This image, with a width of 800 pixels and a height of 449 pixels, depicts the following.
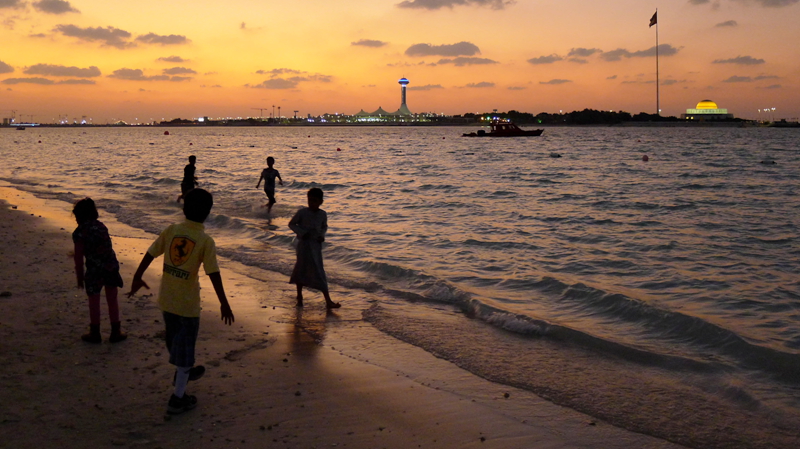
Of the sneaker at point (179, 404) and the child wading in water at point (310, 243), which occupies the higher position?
the child wading in water at point (310, 243)

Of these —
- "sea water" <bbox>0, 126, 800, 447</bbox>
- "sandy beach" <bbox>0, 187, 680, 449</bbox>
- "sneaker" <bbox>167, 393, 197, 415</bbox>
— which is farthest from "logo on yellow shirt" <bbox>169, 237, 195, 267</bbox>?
"sea water" <bbox>0, 126, 800, 447</bbox>

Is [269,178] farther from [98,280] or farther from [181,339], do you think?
[181,339]

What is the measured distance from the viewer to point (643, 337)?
747 centimetres

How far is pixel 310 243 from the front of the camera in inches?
318

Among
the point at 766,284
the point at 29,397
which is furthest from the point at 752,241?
the point at 29,397

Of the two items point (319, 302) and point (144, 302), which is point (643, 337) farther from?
point (144, 302)

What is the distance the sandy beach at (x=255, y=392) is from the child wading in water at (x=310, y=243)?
0.54 metres

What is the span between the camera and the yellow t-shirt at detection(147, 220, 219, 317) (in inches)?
178

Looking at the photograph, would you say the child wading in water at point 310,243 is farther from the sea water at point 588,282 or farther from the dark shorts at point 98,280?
the dark shorts at point 98,280

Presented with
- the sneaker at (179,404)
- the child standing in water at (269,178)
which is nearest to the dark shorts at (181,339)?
the sneaker at (179,404)

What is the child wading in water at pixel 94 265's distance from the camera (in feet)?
19.4

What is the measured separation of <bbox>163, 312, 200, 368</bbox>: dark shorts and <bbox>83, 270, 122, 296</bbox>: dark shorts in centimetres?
178

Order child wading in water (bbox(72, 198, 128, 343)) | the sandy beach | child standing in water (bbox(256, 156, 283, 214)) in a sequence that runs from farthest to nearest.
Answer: child standing in water (bbox(256, 156, 283, 214)) < child wading in water (bbox(72, 198, 128, 343)) < the sandy beach

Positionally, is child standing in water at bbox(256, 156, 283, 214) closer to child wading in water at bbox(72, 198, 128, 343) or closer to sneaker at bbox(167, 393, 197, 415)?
child wading in water at bbox(72, 198, 128, 343)
